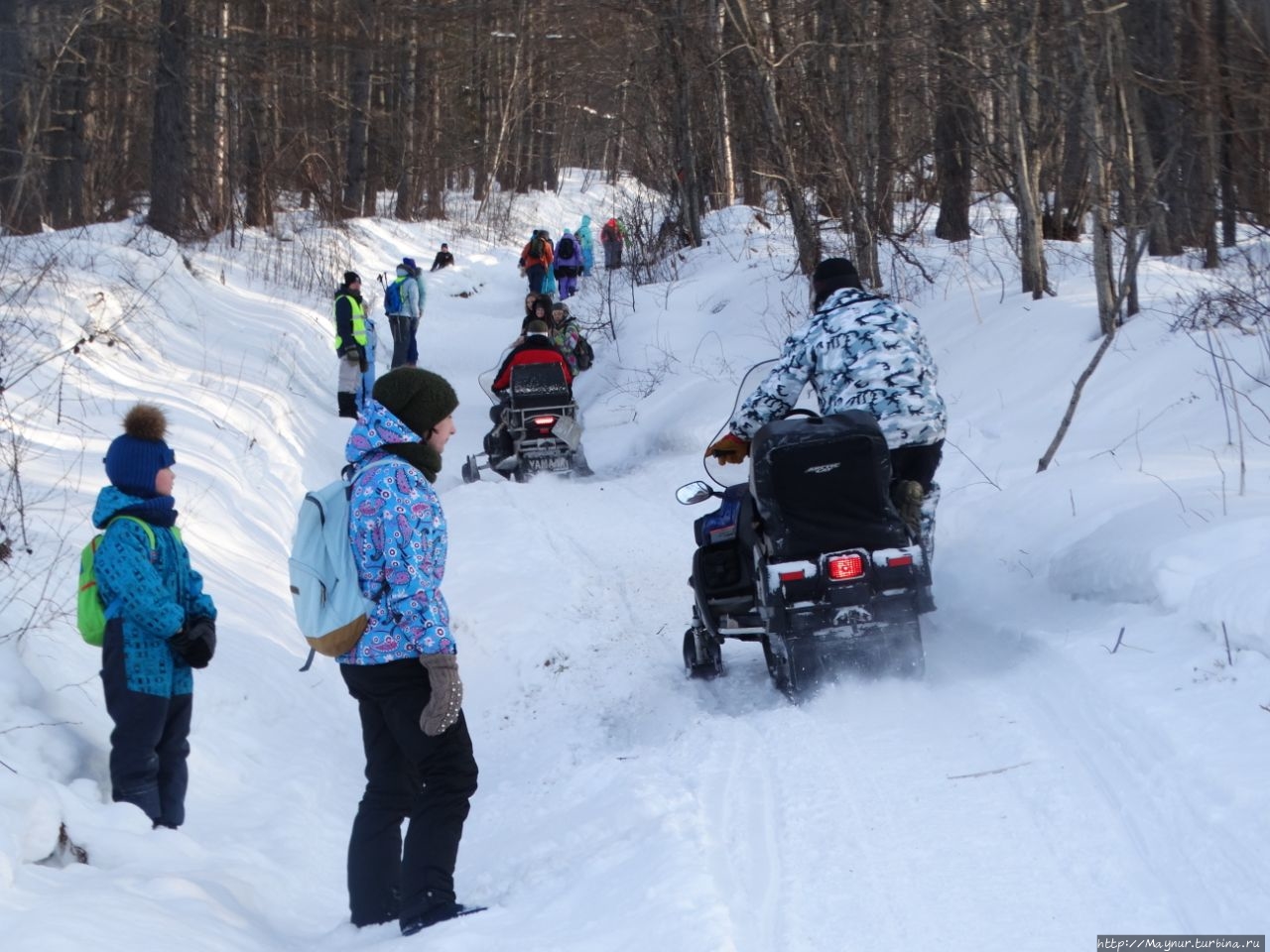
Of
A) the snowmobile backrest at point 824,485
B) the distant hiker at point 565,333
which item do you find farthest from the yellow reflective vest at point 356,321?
the snowmobile backrest at point 824,485

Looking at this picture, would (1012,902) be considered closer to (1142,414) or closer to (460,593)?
(460,593)

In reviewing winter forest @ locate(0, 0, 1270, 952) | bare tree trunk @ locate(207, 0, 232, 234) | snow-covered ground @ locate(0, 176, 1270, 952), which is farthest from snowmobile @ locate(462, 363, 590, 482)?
bare tree trunk @ locate(207, 0, 232, 234)

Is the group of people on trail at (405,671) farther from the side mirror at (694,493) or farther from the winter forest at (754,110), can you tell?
the winter forest at (754,110)

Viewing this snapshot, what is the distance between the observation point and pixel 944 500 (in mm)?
9430

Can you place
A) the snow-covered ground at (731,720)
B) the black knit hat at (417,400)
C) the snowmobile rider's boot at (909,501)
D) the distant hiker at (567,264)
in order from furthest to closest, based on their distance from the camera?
the distant hiker at (567,264), the snowmobile rider's boot at (909,501), the black knit hat at (417,400), the snow-covered ground at (731,720)

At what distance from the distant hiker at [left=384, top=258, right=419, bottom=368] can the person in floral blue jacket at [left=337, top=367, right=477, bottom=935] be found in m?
16.7

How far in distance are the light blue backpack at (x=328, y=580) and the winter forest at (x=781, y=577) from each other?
3.15ft

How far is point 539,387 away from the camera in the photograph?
13484 millimetres

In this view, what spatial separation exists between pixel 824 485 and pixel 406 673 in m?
2.49

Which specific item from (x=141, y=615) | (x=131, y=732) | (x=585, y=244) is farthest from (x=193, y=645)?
(x=585, y=244)

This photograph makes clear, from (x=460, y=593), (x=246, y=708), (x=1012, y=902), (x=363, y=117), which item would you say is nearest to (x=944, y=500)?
(x=460, y=593)

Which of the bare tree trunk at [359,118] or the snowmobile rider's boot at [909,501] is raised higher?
the bare tree trunk at [359,118]

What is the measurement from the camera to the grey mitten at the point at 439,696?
13.3 ft

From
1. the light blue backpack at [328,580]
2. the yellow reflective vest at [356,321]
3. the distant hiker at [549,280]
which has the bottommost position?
the light blue backpack at [328,580]
